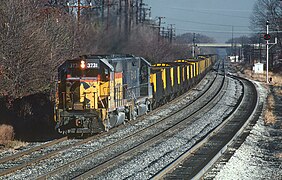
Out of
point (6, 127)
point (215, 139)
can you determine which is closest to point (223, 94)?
point (215, 139)

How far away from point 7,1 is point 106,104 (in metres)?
7.33

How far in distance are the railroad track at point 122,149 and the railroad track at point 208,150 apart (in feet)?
5.37

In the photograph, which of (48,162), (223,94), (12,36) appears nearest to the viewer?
(48,162)

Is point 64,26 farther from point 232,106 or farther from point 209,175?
point 209,175

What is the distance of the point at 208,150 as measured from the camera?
1528 centimetres

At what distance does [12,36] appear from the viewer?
19.9 meters

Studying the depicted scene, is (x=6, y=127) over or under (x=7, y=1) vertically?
under

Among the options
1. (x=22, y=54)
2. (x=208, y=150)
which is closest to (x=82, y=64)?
(x=22, y=54)

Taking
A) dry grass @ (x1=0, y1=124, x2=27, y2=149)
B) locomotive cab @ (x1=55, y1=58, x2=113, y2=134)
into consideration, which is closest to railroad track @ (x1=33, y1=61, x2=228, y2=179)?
locomotive cab @ (x1=55, y1=58, x2=113, y2=134)

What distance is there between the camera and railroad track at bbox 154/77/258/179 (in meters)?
12.1

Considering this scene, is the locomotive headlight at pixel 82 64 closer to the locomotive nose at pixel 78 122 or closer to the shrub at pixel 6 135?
the locomotive nose at pixel 78 122

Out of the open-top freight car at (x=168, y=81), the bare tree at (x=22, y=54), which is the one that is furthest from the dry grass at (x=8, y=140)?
the open-top freight car at (x=168, y=81)

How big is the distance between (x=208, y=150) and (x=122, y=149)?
272cm

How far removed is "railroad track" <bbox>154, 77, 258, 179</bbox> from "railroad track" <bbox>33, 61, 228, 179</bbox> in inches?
64.4
